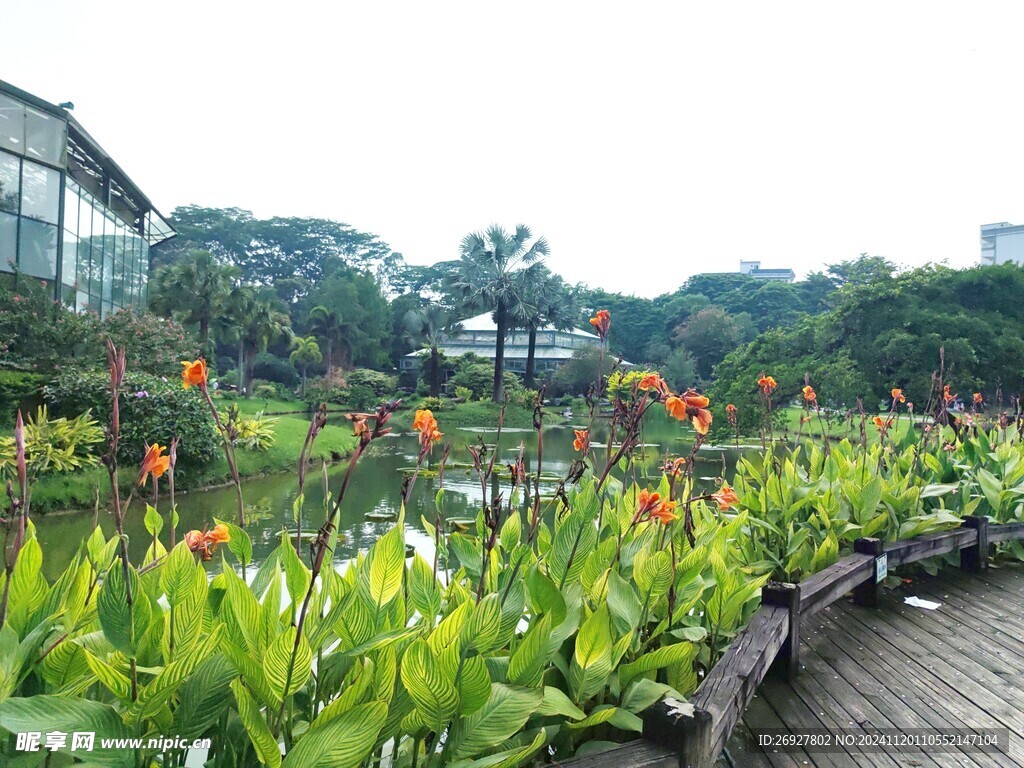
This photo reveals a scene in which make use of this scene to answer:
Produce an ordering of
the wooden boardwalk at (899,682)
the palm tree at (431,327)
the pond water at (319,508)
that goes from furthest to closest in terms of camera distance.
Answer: the palm tree at (431,327) < the pond water at (319,508) < the wooden boardwalk at (899,682)

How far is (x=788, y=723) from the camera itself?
5.87 ft

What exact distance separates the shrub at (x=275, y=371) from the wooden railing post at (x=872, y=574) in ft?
98.8

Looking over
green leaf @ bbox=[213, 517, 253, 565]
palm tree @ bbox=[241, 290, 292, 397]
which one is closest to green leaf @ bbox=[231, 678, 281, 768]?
green leaf @ bbox=[213, 517, 253, 565]

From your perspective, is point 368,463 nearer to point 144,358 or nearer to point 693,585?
point 144,358

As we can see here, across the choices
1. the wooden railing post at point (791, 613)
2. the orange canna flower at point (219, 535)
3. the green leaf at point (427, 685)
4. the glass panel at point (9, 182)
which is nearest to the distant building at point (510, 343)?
the glass panel at point (9, 182)

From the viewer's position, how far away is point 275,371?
102 feet

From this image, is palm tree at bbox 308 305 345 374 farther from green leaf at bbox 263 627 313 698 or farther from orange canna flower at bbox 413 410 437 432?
green leaf at bbox 263 627 313 698

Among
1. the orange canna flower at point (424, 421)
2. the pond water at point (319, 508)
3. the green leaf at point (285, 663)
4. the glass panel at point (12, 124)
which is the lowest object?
the pond water at point (319, 508)

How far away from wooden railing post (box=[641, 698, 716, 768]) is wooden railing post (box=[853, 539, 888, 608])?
5.46ft

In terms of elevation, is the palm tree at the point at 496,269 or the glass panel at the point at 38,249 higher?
the palm tree at the point at 496,269

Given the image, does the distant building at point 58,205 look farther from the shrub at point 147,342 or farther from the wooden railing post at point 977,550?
the wooden railing post at point 977,550

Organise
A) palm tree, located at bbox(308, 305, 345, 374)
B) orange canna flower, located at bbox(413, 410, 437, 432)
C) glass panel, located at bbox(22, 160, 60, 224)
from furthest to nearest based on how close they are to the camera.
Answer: palm tree, located at bbox(308, 305, 345, 374) < glass panel, located at bbox(22, 160, 60, 224) < orange canna flower, located at bbox(413, 410, 437, 432)

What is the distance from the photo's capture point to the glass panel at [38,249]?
474 inches

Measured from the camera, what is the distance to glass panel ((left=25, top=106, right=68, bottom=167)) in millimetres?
12141
